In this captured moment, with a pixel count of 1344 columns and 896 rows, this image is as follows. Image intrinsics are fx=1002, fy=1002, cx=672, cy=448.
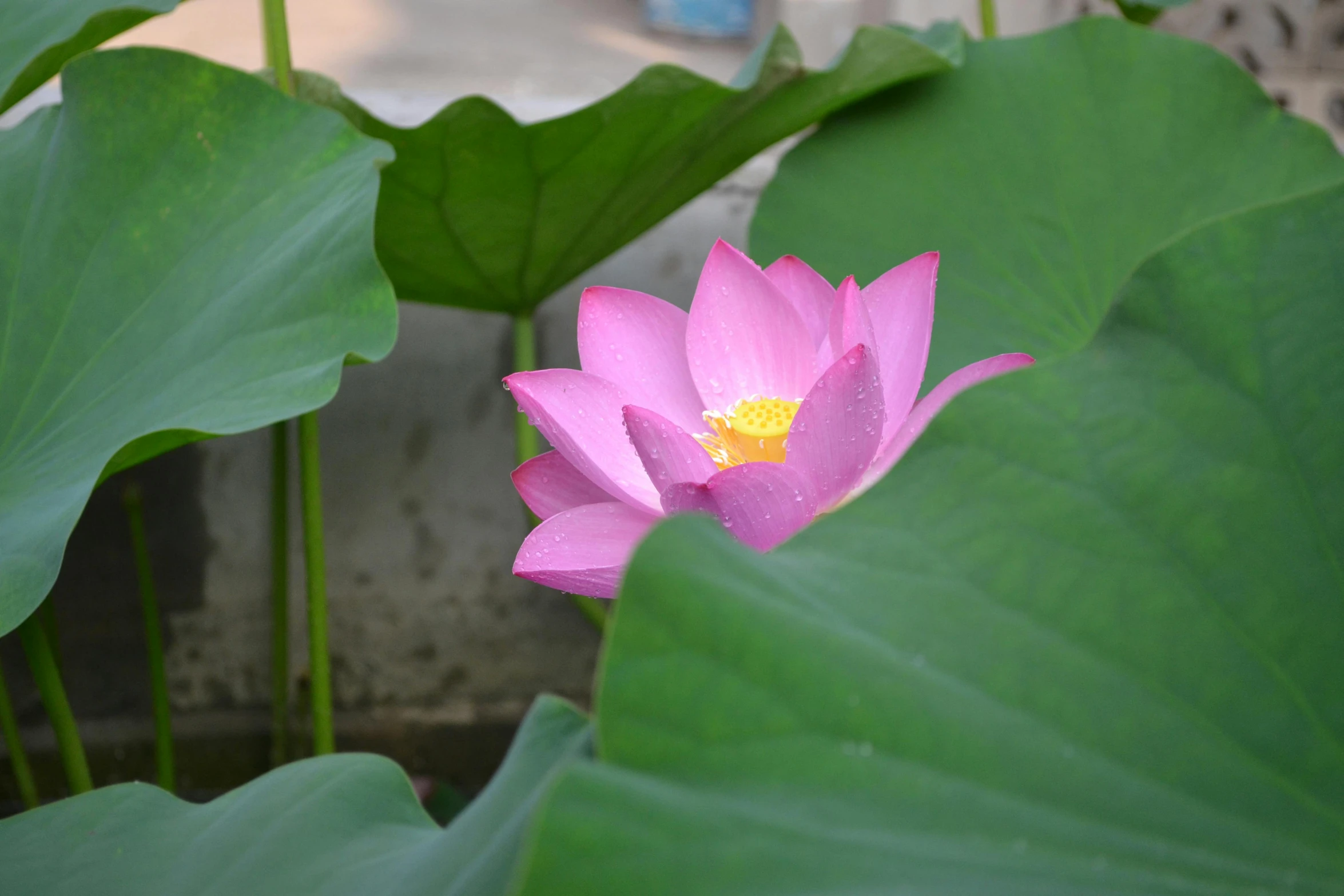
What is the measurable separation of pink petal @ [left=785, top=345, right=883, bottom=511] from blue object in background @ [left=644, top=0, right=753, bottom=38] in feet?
16.1

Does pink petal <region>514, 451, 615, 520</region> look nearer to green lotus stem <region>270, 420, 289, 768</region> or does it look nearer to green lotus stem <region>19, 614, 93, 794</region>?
green lotus stem <region>19, 614, 93, 794</region>

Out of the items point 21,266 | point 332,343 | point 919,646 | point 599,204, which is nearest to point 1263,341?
point 919,646

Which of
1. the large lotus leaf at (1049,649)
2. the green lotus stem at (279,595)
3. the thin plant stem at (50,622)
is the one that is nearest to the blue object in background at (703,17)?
the green lotus stem at (279,595)

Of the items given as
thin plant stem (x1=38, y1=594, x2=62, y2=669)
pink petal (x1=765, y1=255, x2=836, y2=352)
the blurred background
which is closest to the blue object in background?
the blurred background

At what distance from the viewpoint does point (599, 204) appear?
2.70 feet

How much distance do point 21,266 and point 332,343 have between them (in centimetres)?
25

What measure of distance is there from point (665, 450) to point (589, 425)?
A: 7 cm

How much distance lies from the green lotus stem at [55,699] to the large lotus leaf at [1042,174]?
61cm

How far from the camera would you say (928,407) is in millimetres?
398

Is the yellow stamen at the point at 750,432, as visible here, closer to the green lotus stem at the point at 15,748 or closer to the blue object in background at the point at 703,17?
the green lotus stem at the point at 15,748

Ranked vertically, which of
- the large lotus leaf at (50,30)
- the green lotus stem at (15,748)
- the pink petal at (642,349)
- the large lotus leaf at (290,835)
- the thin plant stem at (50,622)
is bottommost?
the green lotus stem at (15,748)

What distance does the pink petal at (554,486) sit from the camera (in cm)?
42

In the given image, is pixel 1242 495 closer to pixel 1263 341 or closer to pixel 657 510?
pixel 1263 341

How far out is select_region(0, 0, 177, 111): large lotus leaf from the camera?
27.2 inches
